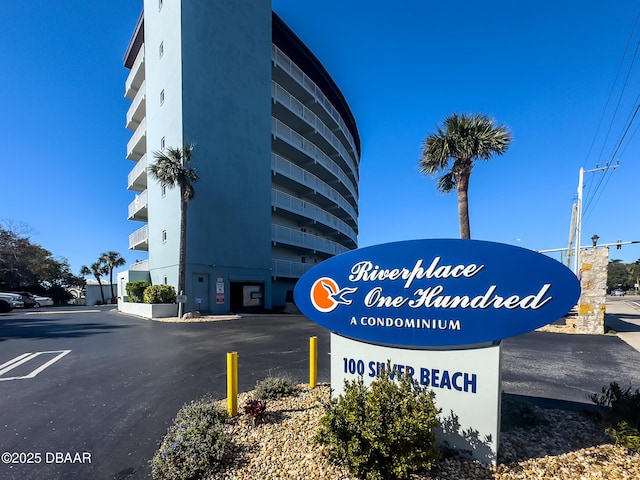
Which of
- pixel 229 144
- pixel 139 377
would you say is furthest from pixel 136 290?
pixel 139 377

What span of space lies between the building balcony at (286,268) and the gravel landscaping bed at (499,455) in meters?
21.6

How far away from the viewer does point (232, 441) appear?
3.76 metres

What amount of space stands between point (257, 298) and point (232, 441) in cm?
2156

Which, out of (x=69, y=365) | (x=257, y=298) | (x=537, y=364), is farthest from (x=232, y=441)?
(x=257, y=298)

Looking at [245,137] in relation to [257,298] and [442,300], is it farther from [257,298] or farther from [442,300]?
[442,300]

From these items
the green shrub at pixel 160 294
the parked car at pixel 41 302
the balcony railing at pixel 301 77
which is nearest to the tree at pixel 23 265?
the parked car at pixel 41 302

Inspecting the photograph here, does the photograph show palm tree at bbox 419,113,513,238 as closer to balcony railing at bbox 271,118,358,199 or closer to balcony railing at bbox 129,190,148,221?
balcony railing at bbox 271,118,358,199

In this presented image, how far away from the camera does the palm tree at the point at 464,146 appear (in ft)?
49.6

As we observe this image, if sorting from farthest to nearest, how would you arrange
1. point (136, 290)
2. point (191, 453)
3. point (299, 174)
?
1. point (299, 174)
2. point (136, 290)
3. point (191, 453)

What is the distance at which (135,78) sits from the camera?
29359 millimetres

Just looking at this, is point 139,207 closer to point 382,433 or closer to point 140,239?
point 140,239

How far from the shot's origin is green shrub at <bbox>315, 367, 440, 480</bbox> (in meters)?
2.88

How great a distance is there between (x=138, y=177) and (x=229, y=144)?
10715mm

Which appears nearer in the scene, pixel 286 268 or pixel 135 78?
pixel 286 268
